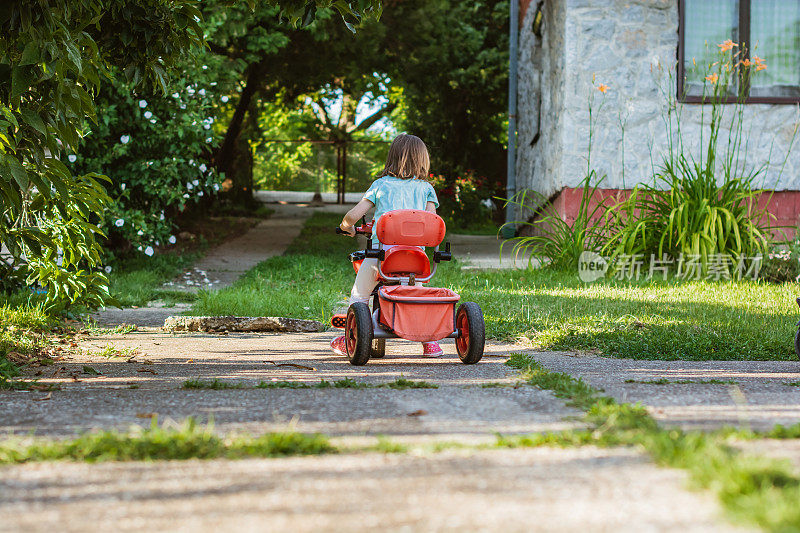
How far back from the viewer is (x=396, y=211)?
171 inches

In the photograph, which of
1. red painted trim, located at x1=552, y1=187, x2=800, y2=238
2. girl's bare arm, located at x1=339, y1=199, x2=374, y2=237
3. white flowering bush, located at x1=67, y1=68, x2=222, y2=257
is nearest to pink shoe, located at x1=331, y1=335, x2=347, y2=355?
girl's bare arm, located at x1=339, y1=199, x2=374, y2=237

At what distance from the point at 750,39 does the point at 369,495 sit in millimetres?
8914

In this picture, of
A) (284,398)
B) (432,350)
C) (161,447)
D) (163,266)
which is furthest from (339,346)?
(163,266)

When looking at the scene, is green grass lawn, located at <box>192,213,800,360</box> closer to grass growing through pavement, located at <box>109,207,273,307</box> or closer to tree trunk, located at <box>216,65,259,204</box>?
grass growing through pavement, located at <box>109,207,273,307</box>

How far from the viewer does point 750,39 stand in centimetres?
938

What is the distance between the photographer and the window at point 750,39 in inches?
360

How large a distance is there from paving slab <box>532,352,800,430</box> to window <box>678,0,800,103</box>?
5551mm

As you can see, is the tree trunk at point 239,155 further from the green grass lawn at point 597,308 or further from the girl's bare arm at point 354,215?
the girl's bare arm at point 354,215

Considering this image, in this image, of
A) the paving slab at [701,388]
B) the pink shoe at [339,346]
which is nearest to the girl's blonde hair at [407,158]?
the pink shoe at [339,346]

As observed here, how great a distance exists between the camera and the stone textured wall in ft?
29.8

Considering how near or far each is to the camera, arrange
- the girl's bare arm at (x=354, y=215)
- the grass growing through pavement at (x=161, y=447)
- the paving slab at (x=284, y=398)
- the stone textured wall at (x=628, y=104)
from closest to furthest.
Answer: the grass growing through pavement at (x=161, y=447)
the paving slab at (x=284, y=398)
the girl's bare arm at (x=354, y=215)
the stone textured wall at (x=628, y=104)

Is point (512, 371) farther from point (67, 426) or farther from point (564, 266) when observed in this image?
point (564, 266)

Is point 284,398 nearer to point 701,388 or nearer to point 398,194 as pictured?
point 701,388

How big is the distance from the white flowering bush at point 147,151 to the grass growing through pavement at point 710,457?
6.66m
